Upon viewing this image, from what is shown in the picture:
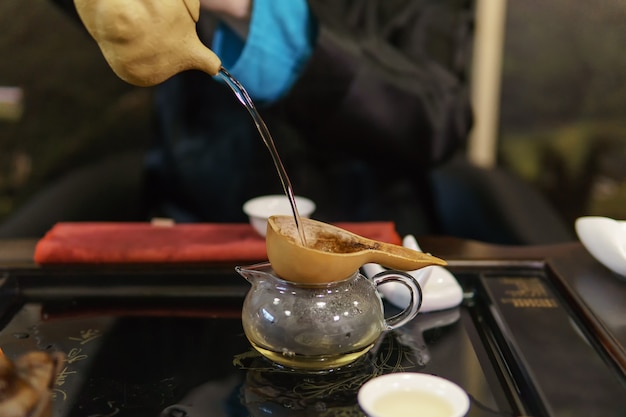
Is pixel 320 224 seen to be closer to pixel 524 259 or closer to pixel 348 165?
pixel 524 259

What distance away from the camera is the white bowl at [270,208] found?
105 cm

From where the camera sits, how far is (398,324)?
75 centimetres

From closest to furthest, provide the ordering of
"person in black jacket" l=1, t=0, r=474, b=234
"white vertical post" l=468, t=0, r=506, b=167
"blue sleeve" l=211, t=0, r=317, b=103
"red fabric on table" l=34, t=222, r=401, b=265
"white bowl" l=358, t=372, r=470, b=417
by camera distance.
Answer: "white bowl" l=358, t=372, r=470, b=417 < "red fabric on table" l=34, t=222, r=401, b=265 < "blue sleeve" l=211, t=0, r=317, b=103 < "person in black jacket" l=1, t=0, r=474, b=234 < "white vertical post" l=468, t=0, r=506, b=167

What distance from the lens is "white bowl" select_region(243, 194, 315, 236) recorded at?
1055 mm

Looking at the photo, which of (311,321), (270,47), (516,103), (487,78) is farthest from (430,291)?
(516,103)

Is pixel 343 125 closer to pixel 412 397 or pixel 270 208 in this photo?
pixel 270 208

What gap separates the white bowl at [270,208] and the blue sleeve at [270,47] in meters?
0.20

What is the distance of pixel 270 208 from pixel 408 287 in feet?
1.44

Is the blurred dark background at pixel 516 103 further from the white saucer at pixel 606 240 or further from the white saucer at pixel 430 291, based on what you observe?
the white saucer at pixel 430 291

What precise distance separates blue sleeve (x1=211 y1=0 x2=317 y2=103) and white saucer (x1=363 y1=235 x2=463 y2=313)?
46cm

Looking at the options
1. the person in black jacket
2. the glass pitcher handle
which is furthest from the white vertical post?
the glass pitcher handle

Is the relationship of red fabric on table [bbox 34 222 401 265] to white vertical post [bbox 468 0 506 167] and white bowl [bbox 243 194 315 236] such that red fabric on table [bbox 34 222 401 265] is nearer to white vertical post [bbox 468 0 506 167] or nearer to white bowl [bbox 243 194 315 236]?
white bowl [bbox 243 194 315 236]

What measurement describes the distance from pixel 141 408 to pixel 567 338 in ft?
1.58

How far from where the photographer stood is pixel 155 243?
1034mm
